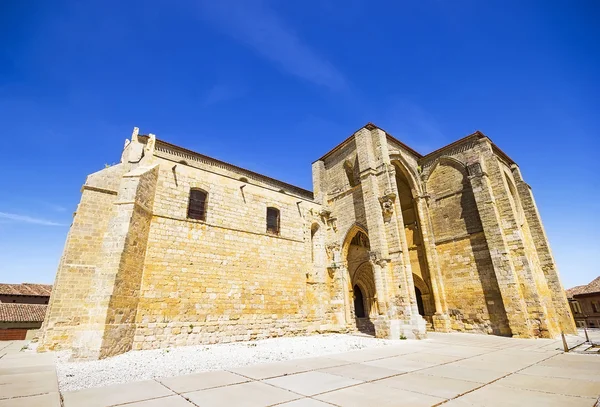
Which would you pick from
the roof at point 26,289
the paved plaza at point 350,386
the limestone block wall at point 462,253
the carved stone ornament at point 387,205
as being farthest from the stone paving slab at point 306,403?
the roof at point 26,289

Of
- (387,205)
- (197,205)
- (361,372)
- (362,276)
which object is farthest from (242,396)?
(362,276)

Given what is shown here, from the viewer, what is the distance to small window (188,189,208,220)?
35.1 ft

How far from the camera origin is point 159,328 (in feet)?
28.1

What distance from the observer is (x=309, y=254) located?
13.6 metres

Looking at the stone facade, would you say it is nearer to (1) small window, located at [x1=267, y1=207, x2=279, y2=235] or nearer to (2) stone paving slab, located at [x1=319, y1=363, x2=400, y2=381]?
(1) small window, located at [x1=267, y1=207, x2=279, y2=235]

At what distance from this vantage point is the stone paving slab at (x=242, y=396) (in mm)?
2900

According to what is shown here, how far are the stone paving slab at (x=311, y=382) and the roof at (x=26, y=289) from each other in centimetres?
3593

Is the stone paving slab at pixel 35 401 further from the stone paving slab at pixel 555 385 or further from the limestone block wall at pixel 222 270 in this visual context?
the stone paving slab at pixel 555 385

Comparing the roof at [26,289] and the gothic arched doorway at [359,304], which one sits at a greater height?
the roof at [26,289]

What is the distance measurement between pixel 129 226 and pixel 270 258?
228 inches

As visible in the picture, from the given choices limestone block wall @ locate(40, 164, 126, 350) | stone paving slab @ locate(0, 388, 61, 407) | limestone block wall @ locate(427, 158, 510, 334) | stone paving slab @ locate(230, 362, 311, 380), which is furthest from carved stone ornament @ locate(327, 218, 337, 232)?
stone paving slab @ locate(0, 388, 61, 407)

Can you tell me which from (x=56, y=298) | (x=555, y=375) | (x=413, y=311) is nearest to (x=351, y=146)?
(x=413, y=311)

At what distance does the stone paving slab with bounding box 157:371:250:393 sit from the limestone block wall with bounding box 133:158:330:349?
17.2 feet

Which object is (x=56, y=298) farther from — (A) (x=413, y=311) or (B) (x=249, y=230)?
(A) (x=413, y=311)
